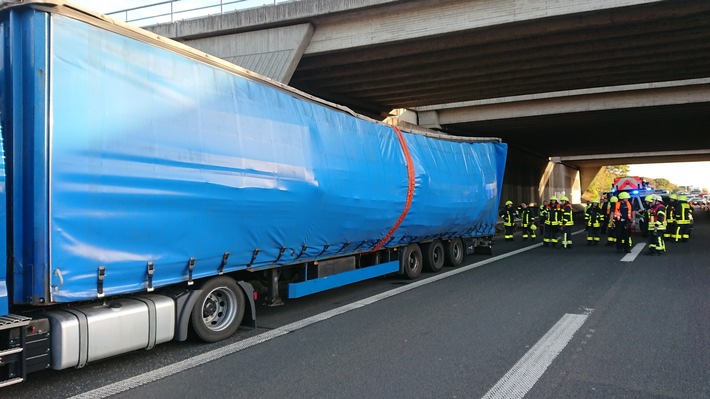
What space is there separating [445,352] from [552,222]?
469 inches

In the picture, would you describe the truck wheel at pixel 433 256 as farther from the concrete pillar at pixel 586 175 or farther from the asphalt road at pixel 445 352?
the concrete pillar at pixel 586 175

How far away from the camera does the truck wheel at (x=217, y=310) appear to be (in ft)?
17.7

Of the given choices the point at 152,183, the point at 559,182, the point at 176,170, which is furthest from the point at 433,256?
the point at 559,182

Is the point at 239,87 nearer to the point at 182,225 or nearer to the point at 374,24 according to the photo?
the point at 182,225

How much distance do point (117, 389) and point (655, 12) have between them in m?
15.2

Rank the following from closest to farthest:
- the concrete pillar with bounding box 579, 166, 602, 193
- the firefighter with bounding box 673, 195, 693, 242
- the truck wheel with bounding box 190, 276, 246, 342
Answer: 1. the truck wheel with bounding box 190, 276, 246, 342
2. the firefighter with bounding box 673, 195, 693, 242
3. the concrete pillar with bounding box 579, 166, 602, 193

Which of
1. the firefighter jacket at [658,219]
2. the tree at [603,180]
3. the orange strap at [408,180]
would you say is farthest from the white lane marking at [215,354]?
the tree at [603,180]

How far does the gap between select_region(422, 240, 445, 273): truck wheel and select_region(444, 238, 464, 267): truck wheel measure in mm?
414

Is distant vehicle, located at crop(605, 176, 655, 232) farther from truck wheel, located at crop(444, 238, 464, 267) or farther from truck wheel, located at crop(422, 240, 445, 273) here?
truck wheel, located at crop(422, 240, 445, 273)

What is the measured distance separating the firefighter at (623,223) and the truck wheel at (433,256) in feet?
20.0

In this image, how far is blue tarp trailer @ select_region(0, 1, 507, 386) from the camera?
407cm

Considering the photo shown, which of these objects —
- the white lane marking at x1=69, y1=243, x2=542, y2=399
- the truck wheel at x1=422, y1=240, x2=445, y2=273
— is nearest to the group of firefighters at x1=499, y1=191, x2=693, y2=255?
the truck wheel at x1=422, y1=240, x2=445, y2=273

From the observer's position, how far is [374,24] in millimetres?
15922

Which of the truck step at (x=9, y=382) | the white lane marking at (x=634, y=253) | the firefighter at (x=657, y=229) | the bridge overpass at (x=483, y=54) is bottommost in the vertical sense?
the white lane marking at (x=634, y=253)
